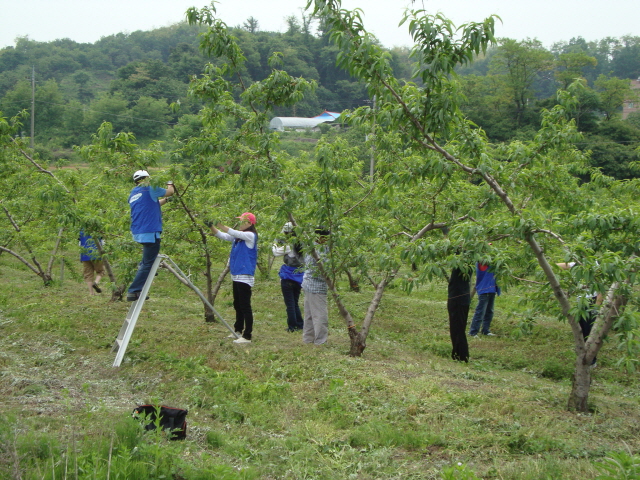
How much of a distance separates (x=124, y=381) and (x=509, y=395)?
415cm

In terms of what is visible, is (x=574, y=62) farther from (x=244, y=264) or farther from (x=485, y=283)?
(x=244, y=264)

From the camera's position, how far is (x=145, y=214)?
293 inches

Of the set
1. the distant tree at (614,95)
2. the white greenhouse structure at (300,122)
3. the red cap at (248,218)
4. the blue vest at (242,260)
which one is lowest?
the blue vest at (242,260)

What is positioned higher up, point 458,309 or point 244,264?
point 244,264

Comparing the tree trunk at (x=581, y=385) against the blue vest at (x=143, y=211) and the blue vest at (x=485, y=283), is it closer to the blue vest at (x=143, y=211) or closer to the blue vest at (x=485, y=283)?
the blue vest at (x=485, y=283)

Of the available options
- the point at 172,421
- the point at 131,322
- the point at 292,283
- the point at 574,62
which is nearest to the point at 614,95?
the point at 574,62

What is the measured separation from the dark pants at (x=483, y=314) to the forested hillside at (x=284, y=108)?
1607 cm

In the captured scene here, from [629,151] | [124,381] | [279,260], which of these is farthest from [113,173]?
[629,151]

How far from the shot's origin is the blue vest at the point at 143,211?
7406 millimetres

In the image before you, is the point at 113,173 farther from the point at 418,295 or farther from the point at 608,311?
the point at 418,295

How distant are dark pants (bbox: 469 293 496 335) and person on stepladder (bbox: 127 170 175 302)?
6001 millimetres

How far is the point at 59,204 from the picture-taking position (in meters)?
9.07

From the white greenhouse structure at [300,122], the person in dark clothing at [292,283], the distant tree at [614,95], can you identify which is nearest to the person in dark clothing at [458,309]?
the person in dark clothing at [292,283]

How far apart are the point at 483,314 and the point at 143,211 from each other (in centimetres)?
650
